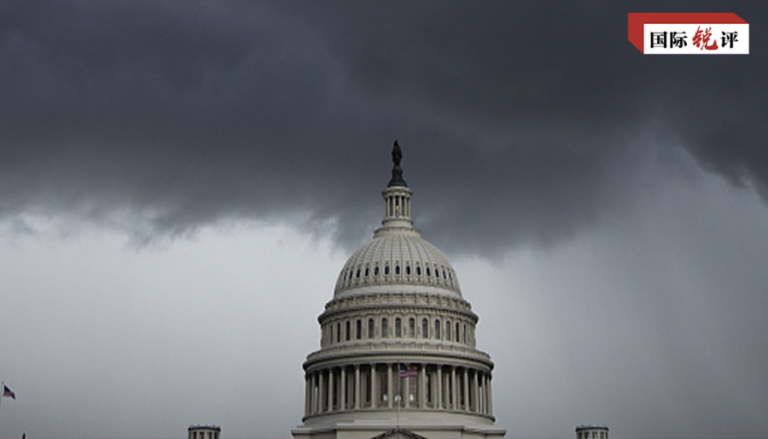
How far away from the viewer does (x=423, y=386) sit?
12462 cm

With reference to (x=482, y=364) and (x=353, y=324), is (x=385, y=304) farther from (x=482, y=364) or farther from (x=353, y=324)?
(x=482, y=364)

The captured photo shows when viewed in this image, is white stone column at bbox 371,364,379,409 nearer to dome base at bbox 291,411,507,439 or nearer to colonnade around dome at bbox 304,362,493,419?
colonnade around dome at bbox 304,362,493,419

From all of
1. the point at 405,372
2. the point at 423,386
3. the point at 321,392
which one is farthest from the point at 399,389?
the point at 405,372

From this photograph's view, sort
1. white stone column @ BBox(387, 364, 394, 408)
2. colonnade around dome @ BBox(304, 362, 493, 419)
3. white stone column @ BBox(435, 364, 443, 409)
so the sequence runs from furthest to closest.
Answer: colonnade around dome @ BBox(304, 362, 493, 419), white stone column @ BBox(435, 364, 443, 409), white stone column @ BBox(387, 364, 394, 408)

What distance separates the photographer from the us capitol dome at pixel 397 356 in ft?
403

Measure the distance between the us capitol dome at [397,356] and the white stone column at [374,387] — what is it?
118mm

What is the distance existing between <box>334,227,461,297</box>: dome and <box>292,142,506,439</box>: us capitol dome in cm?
12

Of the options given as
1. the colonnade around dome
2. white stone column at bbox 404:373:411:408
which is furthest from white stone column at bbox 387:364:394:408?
white stone column at bbox 404:373:411:408

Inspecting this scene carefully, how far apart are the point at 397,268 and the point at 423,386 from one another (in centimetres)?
1526

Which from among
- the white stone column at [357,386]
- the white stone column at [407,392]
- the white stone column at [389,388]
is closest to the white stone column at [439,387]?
the white stone column at [407,392]

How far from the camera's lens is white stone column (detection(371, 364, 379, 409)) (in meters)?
124

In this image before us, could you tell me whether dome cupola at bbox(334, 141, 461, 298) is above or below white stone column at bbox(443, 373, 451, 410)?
above

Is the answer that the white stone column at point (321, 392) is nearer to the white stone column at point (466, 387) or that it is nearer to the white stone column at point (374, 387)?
the white stone column at point (374, 387)

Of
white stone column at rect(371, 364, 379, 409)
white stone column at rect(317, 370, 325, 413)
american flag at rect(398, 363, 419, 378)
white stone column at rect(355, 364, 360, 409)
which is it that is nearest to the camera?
american flag at rect(398, 363, 419, 378)
